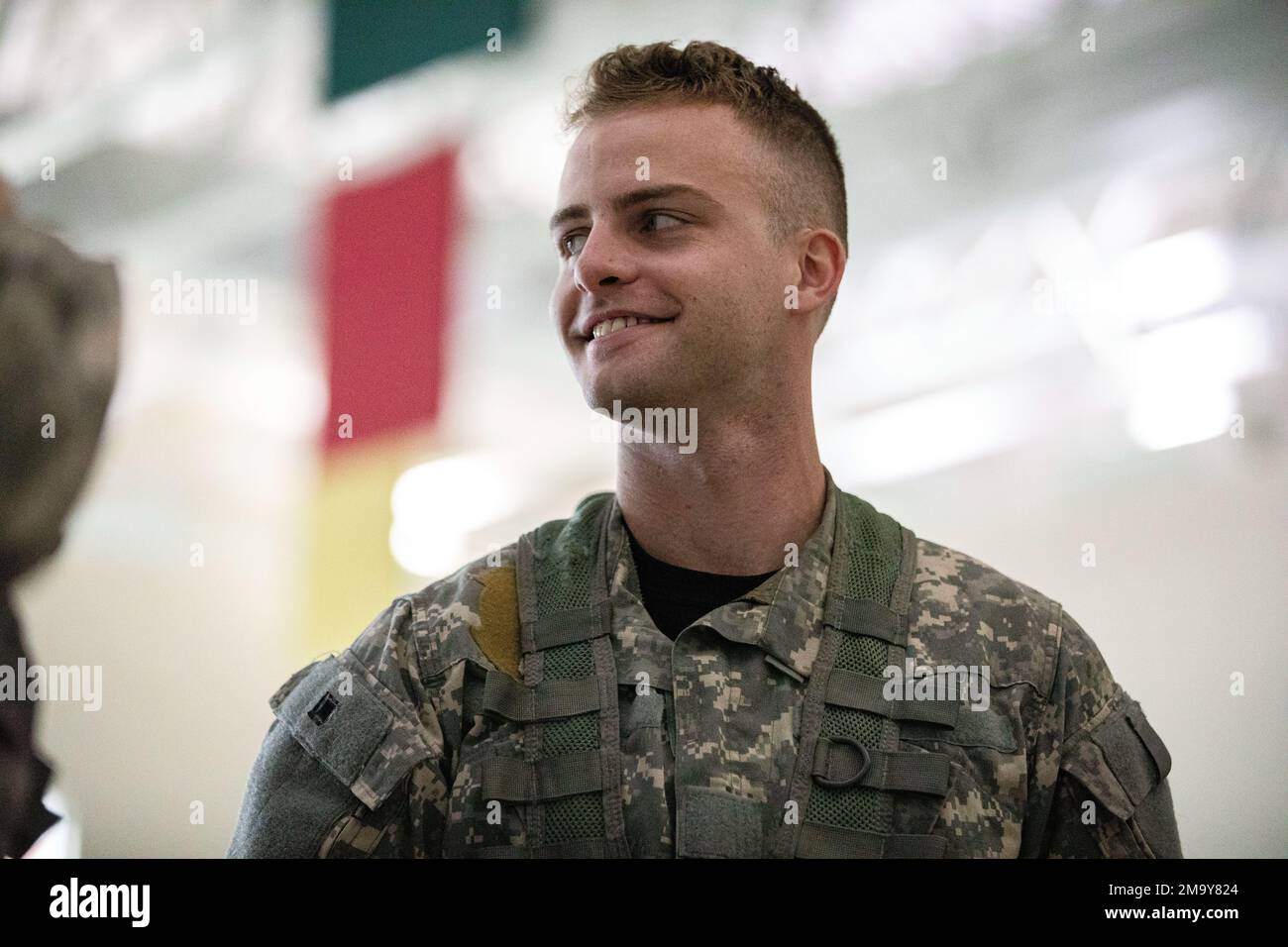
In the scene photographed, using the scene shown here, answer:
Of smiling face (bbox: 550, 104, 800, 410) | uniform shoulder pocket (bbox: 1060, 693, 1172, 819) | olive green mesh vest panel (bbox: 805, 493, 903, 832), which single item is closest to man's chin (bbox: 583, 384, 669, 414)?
smiling face (bbox: 550, 104, 800, 410)

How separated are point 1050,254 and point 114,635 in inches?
96.2

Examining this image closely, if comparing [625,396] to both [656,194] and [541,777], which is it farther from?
[541,777]

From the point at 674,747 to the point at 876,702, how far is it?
29 centimetres

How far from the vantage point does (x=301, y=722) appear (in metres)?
1.67

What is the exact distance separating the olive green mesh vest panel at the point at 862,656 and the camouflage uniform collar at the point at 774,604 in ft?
0.15

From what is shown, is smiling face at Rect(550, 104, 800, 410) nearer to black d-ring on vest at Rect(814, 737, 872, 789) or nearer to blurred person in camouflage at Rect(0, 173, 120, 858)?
black d-ring on vest at Rect(814, 737, 872, 789)

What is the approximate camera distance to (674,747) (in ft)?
5.36

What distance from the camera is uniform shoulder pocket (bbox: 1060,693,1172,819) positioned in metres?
1.66

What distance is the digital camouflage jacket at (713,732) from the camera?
5.27 feet

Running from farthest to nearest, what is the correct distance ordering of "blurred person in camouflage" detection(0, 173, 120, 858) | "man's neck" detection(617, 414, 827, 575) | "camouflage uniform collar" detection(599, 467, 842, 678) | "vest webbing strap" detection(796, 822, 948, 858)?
"blurred person in camouflage" detection(0, 173, 120, 858)
"man's neck" detection(617, 414, 827, 575)
"camouflage uniform collar" detection(599, 467, 842, 678)
"vest webbing strap" detection(796, 822, 948, 858)

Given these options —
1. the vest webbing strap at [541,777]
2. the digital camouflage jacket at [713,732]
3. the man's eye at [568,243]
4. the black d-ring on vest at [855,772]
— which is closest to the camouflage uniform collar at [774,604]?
the digital camouflage jacket at [713,732]

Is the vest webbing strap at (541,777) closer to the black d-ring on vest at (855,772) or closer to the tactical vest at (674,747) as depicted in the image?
the tactical vest at (674,747)

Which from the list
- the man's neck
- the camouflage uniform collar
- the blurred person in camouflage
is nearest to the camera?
the camouflage uniform collar
